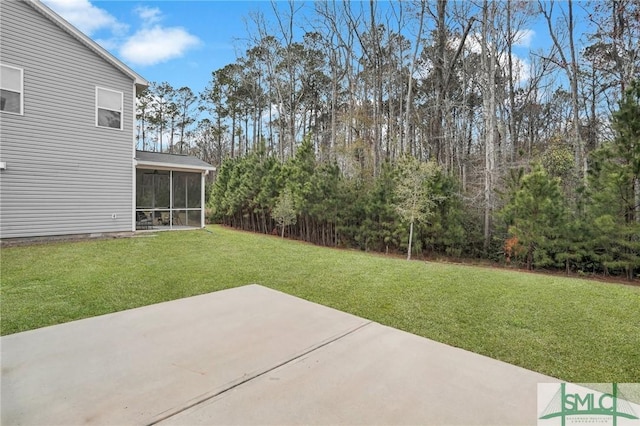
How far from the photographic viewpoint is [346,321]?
3.60 metres

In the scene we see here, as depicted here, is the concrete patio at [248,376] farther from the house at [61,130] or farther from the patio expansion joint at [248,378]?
the house at [61,130]

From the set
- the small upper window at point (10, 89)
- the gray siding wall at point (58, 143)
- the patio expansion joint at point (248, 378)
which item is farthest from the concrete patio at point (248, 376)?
the small upper window at point (10, 89)

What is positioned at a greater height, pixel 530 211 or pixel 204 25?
pixel 204 25

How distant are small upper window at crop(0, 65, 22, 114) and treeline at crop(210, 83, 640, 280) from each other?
27.9ft

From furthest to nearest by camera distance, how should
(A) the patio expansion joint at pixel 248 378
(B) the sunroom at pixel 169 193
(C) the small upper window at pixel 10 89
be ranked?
(B) the sunroom at pixel 169 193, (C) the small upper window at pixel 10 89, (A) the patio expansion joint at pixel 248 378

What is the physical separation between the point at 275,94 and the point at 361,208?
13778 mm

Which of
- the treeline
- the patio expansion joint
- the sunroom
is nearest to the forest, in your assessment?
the treeline

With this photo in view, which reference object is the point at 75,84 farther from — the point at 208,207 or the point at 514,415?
the point at 208,207

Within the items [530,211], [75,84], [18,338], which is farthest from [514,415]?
[75,84]

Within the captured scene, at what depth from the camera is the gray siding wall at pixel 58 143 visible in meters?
8.13

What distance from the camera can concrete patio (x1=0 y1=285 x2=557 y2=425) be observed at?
197cm

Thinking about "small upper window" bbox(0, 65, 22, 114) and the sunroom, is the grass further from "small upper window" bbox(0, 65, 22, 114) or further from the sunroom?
the sunroom

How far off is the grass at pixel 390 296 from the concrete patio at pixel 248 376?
1.59ft

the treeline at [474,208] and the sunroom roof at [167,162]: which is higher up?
the sunroom roof at [167,162]
